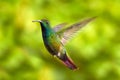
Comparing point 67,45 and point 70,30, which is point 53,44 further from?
point 67,45

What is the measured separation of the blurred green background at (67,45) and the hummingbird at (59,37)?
1580 mm

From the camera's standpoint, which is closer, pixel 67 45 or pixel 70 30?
pixel 70 30

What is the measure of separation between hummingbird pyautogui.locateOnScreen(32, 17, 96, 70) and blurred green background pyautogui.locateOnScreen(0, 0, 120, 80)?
158 cm

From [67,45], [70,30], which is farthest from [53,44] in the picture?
[67,45]

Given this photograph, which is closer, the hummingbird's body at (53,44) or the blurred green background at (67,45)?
the hummingbird's body at (53,44)

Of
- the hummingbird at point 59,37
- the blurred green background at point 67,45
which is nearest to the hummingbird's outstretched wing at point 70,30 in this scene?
the hummingbird at point 59,37

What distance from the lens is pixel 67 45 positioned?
2.49 meters

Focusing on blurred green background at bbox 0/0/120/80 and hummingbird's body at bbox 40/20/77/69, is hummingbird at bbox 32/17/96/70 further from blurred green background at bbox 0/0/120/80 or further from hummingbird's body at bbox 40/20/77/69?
blurred green background at bbox 0/0/120/80

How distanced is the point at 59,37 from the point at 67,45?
65.6 inches

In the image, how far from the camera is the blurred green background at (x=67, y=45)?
252 cm

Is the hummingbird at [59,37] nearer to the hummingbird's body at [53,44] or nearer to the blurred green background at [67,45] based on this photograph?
the hummingbird's body at [53,44]

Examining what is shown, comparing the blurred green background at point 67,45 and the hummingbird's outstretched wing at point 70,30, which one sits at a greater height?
the hummingbird's outstretched wing at point 70,30

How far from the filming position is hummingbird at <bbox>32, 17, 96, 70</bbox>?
0.71m

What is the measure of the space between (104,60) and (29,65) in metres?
0.51
